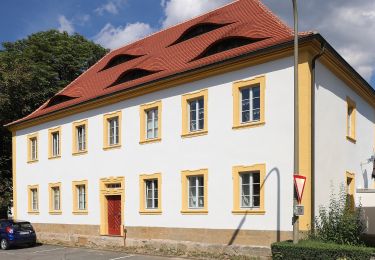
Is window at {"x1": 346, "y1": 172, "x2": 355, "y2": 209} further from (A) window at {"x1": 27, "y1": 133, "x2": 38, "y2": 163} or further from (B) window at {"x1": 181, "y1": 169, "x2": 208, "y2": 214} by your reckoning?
(A) window at {"x1": 27, "y1": 133, "x2": 38, "y2": 163}

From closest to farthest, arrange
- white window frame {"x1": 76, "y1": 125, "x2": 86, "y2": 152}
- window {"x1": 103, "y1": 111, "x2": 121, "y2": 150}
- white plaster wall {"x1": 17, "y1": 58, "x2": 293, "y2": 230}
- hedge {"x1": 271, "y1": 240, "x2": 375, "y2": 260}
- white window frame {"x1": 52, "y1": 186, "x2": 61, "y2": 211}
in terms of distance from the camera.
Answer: hedge {"x1": 271, "y1": 240, "x2": 375, "y2": 260} → white plaster wall {"x1": 17, "y1": 58, "x2": 293, "y2": 230} → window {"x1": 103, "y1": 111, "x2": 121, "y2": 150} → white window frame {"x1": 76, "y1": 125, "x2": 86, "y2": 152} → white window frame {"x1": 52, "y1": 186, "x2": 61, "y2": 211}

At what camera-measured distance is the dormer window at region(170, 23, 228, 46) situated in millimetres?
23031

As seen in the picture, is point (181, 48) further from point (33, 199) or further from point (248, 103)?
point (33, 199)

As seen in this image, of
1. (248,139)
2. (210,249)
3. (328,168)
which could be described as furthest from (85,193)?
(328,168)

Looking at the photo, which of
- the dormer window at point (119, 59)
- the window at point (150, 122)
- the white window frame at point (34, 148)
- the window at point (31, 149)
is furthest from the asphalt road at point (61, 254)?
→ the dormer window at point (119, 59)

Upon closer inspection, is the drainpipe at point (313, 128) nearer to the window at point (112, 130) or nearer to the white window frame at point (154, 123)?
the white window frame at point (154, 123)

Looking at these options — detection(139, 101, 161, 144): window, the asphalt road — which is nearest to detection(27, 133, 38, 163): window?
the asphalt road

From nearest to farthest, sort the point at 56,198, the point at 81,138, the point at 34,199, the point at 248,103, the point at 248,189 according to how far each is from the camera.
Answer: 1. the point at 248,189
2. the point at 248,103
3. the point at 81,138
4. the point at 56,198
5. the point at 34,199

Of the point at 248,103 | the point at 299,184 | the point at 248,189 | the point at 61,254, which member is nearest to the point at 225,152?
the point at 248,189

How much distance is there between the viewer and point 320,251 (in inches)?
508

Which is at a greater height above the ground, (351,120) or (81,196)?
(351,120)

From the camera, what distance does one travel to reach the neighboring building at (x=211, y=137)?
16375 mm

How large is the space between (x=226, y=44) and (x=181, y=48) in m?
4.52

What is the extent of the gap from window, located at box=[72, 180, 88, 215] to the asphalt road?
7.08 ft
